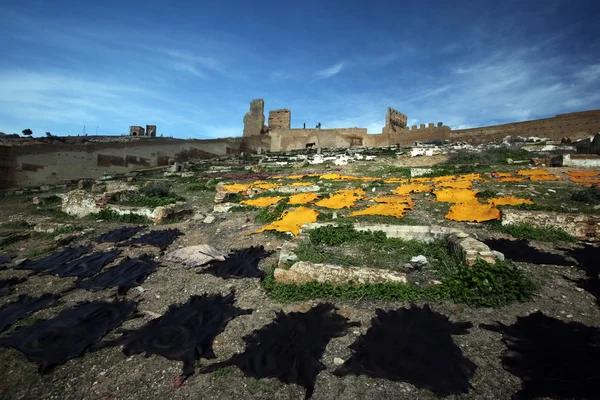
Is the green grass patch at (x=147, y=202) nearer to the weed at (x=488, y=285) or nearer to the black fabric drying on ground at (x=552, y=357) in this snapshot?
the weed at (x=488, y=285)

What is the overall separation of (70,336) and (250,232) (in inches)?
189

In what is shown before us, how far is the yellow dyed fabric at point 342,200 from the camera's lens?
10.3m

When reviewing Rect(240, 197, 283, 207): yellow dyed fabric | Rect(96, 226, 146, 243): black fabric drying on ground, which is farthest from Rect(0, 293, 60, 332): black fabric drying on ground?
Rect(240, 197, 283, 207): yellow dyed fabric

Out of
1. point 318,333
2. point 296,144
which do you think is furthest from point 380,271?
point 296,144

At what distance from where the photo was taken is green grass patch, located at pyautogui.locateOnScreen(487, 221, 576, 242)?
6520 millimetres

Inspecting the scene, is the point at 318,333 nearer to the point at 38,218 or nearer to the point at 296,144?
the point at 38,218

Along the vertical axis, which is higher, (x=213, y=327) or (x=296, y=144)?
(x=296, y=144)

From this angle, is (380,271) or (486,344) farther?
(380,271)

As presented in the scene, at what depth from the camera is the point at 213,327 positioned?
4.02 meters

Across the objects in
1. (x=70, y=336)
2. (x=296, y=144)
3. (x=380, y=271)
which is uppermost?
(x=296, y=144)

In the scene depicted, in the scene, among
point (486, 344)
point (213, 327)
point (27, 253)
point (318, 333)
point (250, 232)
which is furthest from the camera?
point (250, 232)

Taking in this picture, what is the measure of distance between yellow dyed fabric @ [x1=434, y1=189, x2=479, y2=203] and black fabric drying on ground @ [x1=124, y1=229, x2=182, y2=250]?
8809 millimetres

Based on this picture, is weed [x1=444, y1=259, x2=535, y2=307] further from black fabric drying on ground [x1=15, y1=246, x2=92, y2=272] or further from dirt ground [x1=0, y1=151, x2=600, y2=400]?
black fabric drying on ground [x1=15, y1=246, x2=92, y2=272]

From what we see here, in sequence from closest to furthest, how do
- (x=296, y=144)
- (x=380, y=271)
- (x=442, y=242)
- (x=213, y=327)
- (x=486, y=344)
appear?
(x=486, y=344)
(x=213, y=327)
(x=380, y=271)
(x=442, y=242)
(x=296, y=144)
